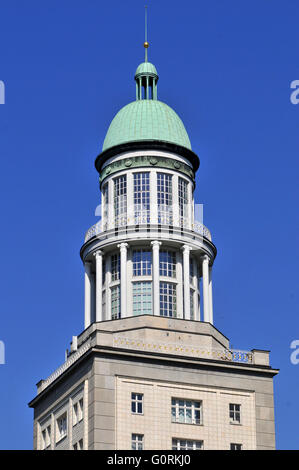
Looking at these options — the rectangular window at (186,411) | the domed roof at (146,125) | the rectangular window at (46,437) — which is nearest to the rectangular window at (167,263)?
the domed roof at (146,125)

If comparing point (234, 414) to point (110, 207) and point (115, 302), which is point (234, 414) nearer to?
point (115, 302)

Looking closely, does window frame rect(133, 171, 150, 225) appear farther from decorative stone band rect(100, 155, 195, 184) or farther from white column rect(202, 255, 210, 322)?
white column rect(202, 255, 210, 322)

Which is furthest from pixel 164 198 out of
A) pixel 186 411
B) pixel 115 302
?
pixel 186 411

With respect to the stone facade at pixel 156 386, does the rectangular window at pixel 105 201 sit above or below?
above

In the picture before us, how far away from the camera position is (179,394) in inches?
5787

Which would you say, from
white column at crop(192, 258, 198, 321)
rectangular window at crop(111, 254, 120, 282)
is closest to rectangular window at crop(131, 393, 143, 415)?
white column at crop(192, 258, 198, 321)

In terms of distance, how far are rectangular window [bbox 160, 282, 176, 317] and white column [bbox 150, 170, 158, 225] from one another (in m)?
5.10

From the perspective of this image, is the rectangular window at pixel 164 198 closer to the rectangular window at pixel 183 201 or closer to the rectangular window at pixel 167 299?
the rectangular window at pixel 183 201

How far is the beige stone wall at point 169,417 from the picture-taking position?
473 ft

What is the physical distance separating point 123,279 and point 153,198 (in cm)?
724

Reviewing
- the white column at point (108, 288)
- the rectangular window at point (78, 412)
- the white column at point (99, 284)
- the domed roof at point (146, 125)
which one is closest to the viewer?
the rectangular window at point (78, 412)

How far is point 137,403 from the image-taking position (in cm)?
14525

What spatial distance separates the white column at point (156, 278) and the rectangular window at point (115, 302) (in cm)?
301

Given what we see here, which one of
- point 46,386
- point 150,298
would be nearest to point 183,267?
point 150,298
